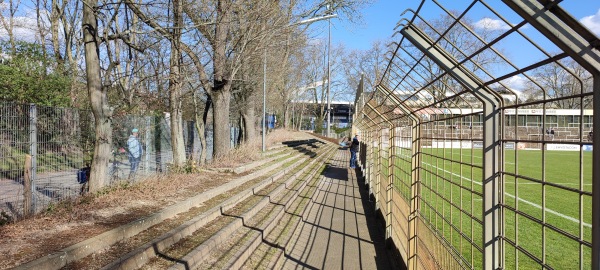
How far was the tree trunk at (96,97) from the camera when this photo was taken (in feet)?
25.6

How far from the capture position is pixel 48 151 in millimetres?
8016

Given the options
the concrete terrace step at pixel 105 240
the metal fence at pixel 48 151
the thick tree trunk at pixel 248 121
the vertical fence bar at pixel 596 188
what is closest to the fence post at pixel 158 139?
the metal fence at pixel 48 151

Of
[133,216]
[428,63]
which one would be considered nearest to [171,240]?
[133,216]

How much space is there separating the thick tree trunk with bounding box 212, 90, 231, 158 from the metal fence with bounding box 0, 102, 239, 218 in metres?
3.23

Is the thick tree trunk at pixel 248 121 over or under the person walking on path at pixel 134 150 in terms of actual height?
over

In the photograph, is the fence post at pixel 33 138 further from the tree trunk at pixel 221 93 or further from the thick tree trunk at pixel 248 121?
the thick tree trunk at pixel 248 121

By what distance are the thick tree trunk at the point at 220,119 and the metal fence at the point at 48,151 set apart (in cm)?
323

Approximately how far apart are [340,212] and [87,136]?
6421 mm

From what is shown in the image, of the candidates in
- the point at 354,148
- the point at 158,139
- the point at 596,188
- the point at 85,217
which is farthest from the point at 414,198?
the point at 354,148

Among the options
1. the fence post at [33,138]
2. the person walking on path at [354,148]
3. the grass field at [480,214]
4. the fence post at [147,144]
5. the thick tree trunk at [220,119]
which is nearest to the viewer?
the grass field at [480,214]

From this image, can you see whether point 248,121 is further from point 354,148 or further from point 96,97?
point 96,97

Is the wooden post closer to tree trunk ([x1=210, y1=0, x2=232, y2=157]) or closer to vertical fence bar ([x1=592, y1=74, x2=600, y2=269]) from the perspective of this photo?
vertical fence bar ([x1=592, y1=74, x2=600, y2=269])

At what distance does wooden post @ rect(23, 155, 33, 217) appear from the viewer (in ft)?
A: 20.8

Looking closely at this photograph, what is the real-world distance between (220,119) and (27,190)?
28.1ft
